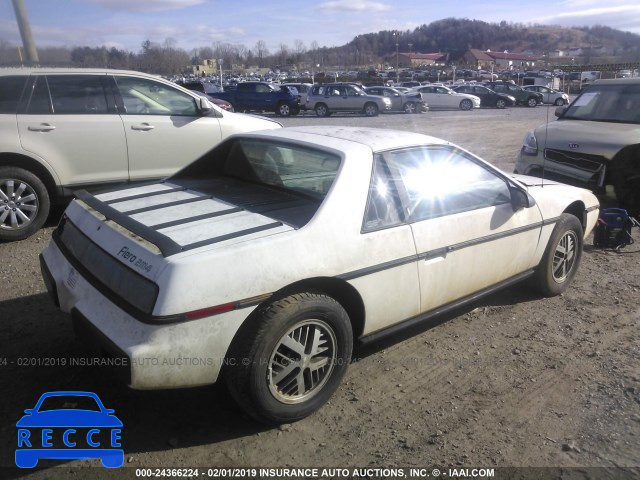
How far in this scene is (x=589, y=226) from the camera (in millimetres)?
4785

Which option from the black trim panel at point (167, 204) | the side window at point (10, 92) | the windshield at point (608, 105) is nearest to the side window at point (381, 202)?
the black trim panel at point (167, 204)

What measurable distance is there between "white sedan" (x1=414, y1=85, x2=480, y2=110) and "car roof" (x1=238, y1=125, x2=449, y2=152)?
93.2 feet

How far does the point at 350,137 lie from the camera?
11.4ft

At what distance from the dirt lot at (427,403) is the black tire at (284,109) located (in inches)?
871

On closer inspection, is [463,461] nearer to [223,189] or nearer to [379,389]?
[379,389]

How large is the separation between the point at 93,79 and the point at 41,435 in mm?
4723

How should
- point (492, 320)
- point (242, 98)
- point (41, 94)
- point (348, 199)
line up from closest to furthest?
point (348, 199), point (492, 320), point (41, 94), point (242, 98)

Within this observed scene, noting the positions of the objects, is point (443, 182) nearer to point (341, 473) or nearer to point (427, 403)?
point (427, 403)

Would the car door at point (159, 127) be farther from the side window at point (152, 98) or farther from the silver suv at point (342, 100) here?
the silver suv at point (342, 100)

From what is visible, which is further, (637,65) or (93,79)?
(637,65)

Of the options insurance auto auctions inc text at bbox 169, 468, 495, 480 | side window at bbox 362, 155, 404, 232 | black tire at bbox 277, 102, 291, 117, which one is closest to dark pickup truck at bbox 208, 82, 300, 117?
black tire at bbox 277, 102, 291, 117

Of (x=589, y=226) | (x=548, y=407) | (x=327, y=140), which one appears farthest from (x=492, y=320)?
(x=327, y=140)

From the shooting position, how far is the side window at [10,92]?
5598 millimetres

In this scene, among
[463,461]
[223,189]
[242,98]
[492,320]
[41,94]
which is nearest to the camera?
[463,461]
